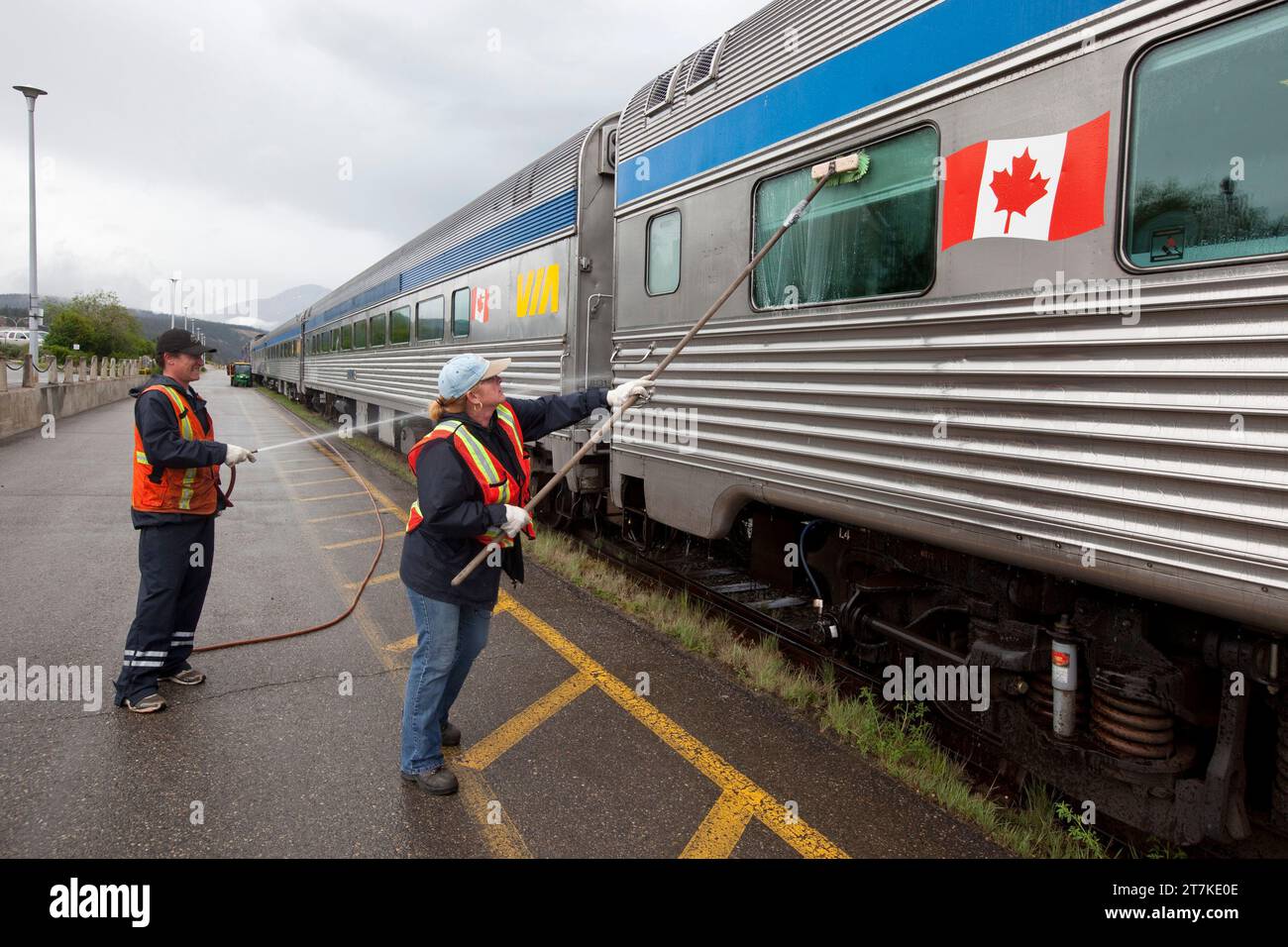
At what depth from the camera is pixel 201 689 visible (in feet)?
14.2

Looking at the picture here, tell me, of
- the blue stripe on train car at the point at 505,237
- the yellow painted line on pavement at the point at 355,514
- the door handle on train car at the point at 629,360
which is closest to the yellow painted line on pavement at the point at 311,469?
the blue stripe on train car at the point at 505,237

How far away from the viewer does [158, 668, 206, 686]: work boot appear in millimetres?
4348

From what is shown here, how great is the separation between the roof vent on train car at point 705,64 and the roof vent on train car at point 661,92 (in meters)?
0.22

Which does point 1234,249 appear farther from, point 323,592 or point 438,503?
point 323,592

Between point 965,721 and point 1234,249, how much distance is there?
2.19m

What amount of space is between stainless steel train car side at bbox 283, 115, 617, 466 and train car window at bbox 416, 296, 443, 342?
2 centimetres

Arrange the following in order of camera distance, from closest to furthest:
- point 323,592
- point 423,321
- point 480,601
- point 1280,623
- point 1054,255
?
1. point 1280,623
2. point 1054,255
3. point 480,601
4. point 323,592
5. point 423,321

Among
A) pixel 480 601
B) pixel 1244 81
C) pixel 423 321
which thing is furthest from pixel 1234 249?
pixel 423 321

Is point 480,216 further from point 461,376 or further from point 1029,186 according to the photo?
point 1029,186

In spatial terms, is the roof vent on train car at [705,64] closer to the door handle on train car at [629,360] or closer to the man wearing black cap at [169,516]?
the door handle on train car at [629,360]

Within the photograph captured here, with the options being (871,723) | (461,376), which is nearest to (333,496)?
(461,376)

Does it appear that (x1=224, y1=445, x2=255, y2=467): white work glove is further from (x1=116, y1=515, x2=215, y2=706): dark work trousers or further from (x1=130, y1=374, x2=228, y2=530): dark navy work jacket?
(x1=116, y1=515, x2=215, y2=706): dark work trousers
